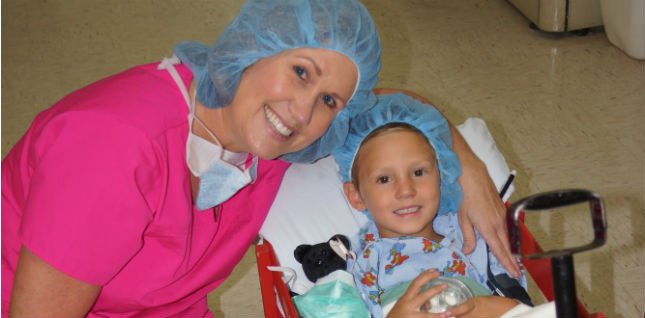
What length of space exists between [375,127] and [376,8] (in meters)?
2.31

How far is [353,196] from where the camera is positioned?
1870 millimetres

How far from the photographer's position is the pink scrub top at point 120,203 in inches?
53.1

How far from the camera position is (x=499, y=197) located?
176 cm

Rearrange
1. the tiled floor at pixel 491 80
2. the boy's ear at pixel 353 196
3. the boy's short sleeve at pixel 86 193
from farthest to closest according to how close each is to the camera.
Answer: the tiled floor at pixel 491 80 < the boy's ear at pixel 353 196 < the boy's short sleeve at pixel 86 193

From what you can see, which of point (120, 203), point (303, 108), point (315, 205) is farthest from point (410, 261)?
point (120, 203)

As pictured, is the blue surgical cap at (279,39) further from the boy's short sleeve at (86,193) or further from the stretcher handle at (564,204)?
the stretcher handle at (564,204)

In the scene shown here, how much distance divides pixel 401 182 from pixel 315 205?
24 cm

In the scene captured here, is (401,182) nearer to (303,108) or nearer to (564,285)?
(303,108)

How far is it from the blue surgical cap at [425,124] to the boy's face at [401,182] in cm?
2

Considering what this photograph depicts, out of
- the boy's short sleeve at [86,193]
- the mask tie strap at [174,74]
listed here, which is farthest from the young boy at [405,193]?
the boy's short sleeve at [86,193]

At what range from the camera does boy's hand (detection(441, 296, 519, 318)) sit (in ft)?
4.98

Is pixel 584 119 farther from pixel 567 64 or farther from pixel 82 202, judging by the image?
pixel 82 202

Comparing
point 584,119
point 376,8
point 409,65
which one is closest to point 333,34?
point 584,119

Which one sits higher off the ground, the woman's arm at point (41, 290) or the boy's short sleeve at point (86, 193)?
the boy's short sleeve at point (86, 193)
